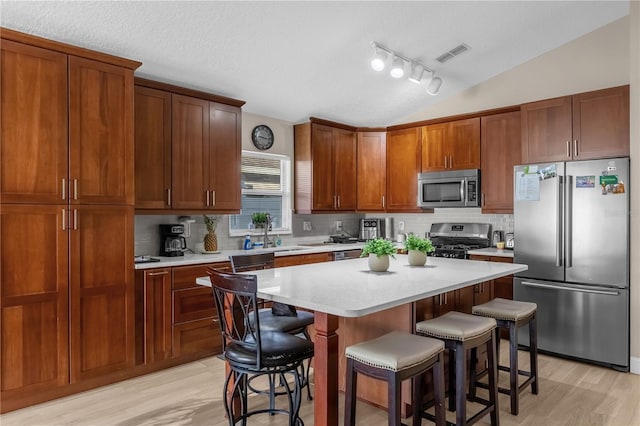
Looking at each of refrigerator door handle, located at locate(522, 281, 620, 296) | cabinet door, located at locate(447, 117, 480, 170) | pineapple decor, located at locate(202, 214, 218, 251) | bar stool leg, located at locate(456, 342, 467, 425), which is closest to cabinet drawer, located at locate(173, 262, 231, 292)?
pineapple decor, located at locate(202, 214, 218, 251)

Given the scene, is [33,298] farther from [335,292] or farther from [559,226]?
[559,226]

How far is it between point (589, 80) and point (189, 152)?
394cm

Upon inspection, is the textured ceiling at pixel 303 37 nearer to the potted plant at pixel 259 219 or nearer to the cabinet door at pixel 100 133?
the cabinet door at pixel 100 133

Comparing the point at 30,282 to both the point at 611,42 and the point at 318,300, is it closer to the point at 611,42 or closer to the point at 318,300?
the point at 318,300

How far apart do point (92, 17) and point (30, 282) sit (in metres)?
1.82

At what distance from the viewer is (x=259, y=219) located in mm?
4758

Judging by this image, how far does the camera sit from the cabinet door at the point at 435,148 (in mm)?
5137

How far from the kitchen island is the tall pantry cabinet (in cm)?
111

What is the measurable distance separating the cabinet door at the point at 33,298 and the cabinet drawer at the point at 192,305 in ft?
2.72

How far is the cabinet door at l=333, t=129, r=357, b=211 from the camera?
5.47m

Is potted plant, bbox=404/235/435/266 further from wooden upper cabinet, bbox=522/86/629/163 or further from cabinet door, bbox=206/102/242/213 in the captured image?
cabinet door, bbox=206/102/242/213

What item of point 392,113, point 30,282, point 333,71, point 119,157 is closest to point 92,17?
point 119,157

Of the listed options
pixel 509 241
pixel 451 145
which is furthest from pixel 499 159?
pixel 509 241

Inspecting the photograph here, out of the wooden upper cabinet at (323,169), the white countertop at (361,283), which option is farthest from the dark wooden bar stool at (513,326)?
the wooden upper cabinet at (323,169)
